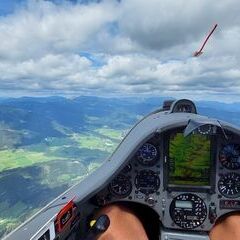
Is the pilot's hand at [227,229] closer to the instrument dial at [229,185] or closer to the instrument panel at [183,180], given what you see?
the instrument panel at [183,180]

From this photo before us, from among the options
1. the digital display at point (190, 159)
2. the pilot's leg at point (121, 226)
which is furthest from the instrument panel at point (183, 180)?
the pilot's leg at point (121, 226)

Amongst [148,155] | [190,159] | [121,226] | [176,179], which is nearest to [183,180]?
[176,179]

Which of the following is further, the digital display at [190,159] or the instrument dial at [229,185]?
the instrument dial at [229,185]

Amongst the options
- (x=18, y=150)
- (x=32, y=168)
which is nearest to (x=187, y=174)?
(x=32, y=168)

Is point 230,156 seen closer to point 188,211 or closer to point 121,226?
point 188,211

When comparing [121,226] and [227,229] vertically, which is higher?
[121,226]
